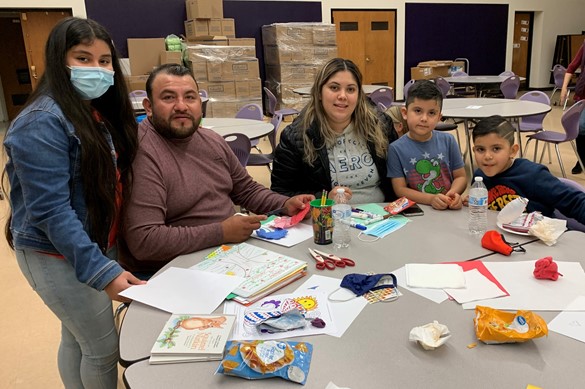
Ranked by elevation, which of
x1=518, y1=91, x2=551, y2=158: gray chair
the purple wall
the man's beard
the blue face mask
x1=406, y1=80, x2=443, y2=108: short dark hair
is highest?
the purple wall

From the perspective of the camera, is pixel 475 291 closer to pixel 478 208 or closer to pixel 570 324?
pixel 570 324

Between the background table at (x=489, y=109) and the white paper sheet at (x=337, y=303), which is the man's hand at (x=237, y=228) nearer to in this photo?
the white paper sheet at (x=337, y=303)

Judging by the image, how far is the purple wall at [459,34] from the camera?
11.7 meters

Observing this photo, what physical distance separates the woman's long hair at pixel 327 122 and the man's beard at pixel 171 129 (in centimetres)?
68

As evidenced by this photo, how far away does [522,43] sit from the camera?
13.4 metres

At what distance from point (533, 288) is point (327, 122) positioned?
128cm

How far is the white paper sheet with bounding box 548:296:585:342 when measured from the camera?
3.77ft

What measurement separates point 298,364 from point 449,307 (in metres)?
0.50

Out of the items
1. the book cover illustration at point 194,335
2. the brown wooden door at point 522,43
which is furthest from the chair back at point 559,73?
the book cover illustration at point 194,335

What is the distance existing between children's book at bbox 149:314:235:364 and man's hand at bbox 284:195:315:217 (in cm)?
79

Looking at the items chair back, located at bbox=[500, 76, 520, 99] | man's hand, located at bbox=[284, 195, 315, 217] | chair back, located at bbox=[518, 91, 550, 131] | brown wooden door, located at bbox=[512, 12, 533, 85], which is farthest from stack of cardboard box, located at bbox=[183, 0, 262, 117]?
brown wooden door, located at bbox=[512, 12, 533, 85]

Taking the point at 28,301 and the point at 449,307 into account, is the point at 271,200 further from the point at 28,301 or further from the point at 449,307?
the point at 28,301

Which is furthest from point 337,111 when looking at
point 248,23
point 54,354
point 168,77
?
point 248,23

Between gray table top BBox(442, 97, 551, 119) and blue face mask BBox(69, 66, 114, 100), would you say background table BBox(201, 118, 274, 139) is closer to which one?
gray table top BBox(442, 97, 551, 119)
